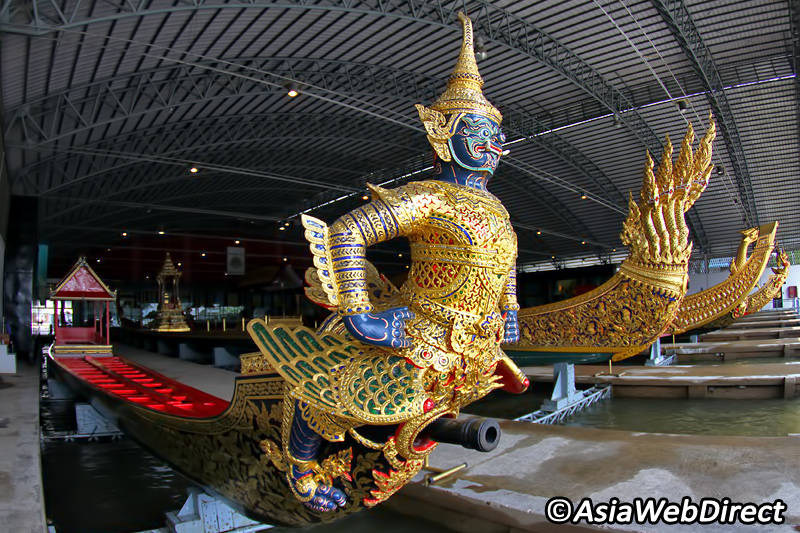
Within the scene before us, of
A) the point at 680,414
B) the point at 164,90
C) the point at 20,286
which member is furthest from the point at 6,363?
the point at 680,414

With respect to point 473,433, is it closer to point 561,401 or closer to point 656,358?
point 561,401

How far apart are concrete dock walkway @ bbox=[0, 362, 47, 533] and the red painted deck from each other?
21.5 inches

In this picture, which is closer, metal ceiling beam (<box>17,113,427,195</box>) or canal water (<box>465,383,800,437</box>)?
canal water (<box>465,383,800,437</box>)

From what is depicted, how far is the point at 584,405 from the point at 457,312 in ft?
20.4

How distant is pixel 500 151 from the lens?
2.41 meters

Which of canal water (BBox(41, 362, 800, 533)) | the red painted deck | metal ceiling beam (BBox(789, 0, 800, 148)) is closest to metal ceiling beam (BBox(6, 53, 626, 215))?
canal water (BBox(41, 362, 800, 533))

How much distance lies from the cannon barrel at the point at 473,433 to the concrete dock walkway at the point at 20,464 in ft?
5.66

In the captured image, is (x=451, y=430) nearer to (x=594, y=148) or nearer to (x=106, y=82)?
(x=106, y=82)

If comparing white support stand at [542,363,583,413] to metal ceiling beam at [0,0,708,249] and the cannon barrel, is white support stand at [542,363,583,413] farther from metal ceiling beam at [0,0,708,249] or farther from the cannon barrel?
the cannon barrel

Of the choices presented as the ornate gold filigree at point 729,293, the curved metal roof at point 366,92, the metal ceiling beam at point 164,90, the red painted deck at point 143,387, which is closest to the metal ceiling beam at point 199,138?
the curved metal roof at point 366,92

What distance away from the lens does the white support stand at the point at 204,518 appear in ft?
10.4

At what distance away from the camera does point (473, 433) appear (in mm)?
1976

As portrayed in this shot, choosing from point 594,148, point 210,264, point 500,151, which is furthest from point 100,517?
point 210,264

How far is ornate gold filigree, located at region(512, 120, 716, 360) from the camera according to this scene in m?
6.35
